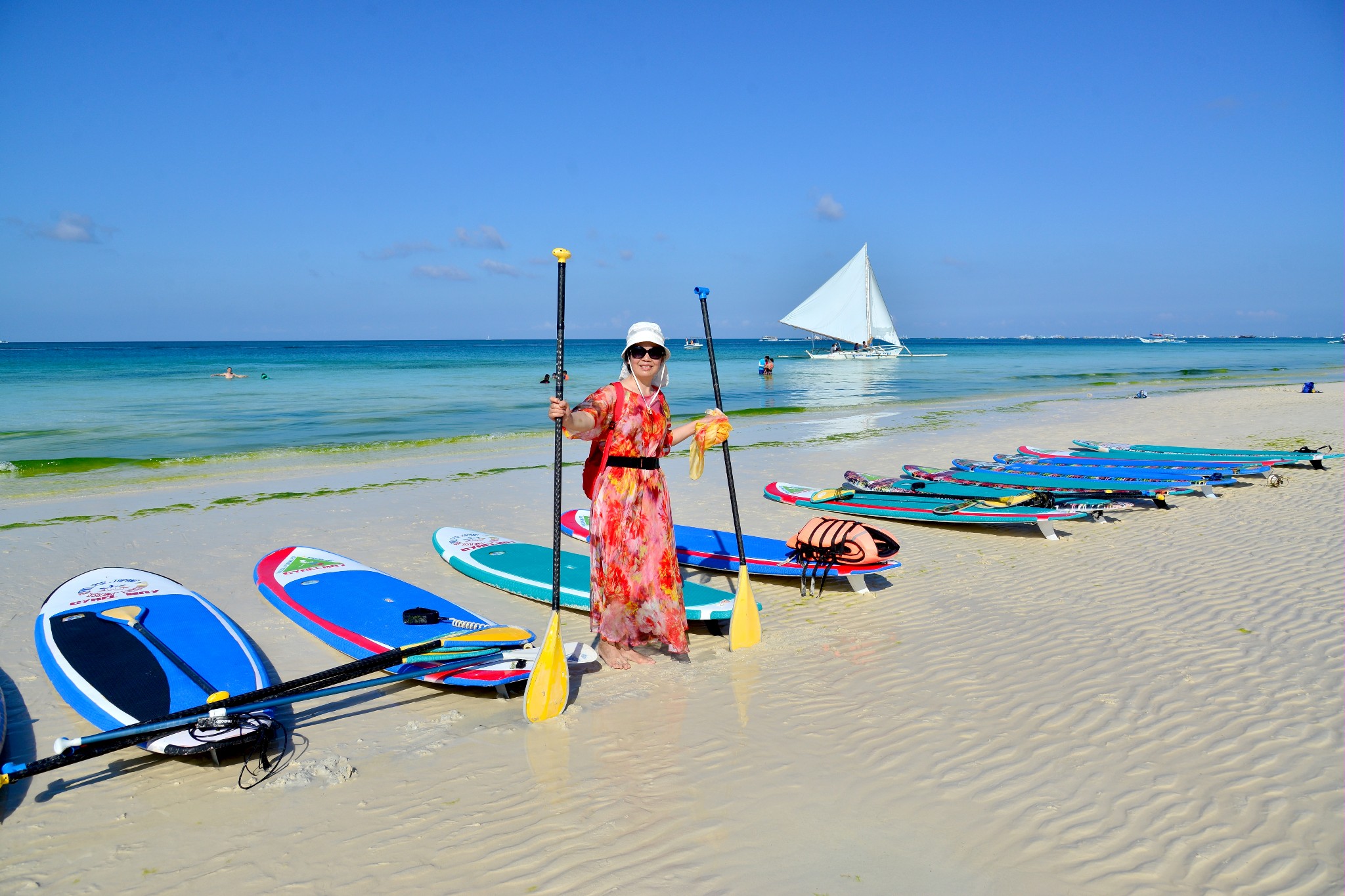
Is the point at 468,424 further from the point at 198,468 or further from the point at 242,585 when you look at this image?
the point at 242,585

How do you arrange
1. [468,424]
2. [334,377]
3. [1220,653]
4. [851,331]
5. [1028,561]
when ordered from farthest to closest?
[851,331]
[334,377]
[468,424]
[1028,561]
[1220,653]

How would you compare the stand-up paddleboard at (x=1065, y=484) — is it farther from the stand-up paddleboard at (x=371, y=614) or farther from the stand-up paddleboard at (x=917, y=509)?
the stand-up paddleboard at (x=371, y=614)

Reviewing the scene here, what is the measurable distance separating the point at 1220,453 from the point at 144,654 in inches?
552

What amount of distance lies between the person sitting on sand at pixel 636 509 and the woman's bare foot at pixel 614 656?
107 millimetres

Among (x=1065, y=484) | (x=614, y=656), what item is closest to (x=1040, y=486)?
(x=1065, y=484)

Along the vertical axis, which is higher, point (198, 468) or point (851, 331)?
point (851, 331)

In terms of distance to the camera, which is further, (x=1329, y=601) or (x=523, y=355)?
(x=523, y=355)

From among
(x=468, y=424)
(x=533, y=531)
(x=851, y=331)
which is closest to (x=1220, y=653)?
(x=533, y=531)

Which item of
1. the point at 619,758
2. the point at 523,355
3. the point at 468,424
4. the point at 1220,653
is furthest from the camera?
the point at 523,355

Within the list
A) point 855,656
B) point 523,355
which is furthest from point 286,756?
point 523,355

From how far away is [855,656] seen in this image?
16.0ft

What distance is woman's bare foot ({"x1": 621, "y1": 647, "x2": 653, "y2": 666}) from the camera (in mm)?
4727

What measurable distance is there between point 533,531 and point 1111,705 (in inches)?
235

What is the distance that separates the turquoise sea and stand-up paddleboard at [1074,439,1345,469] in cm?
1114
